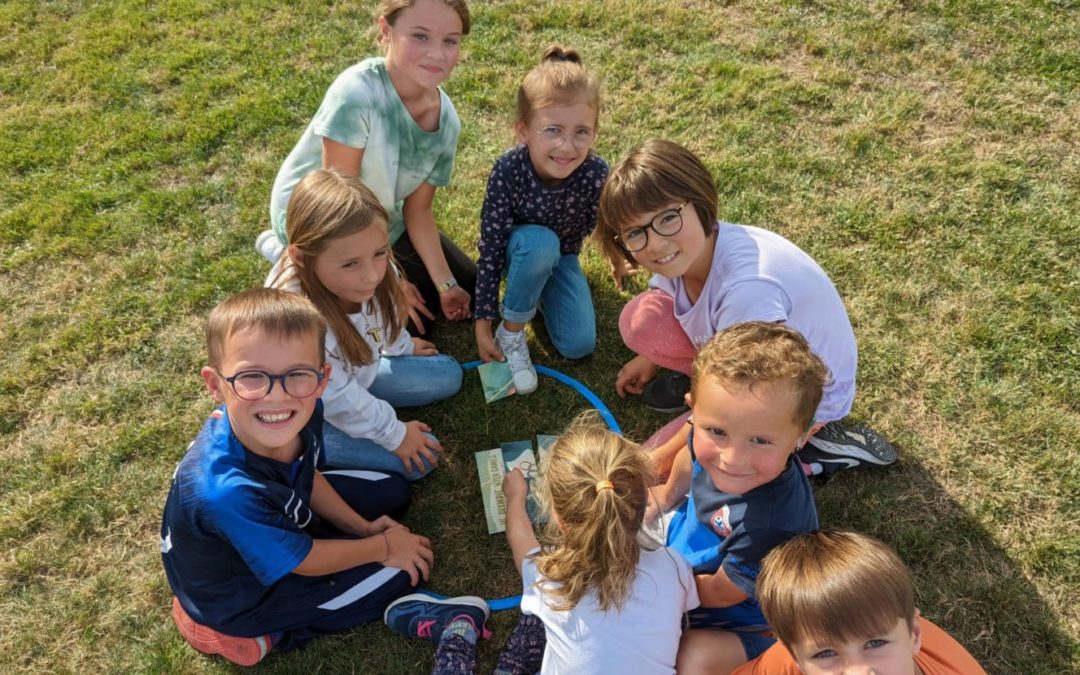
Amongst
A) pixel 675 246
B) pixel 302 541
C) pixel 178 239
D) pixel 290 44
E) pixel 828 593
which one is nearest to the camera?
pixel 828 593

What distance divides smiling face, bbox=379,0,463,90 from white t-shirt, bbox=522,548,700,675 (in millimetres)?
2652

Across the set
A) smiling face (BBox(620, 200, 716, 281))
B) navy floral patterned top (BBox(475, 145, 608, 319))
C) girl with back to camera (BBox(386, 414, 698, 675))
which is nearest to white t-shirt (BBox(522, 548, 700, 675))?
girl with back to camera (BBox(386, 414, 698, 675))

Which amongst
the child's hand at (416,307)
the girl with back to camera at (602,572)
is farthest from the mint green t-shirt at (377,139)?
the girl with back to camera at (602,572)

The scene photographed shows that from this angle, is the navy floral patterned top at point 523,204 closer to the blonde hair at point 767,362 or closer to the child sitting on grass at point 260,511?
the child sitting on grass at point 260,511

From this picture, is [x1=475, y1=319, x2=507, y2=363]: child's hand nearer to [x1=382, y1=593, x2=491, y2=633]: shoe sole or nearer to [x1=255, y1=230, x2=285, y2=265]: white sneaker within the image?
[x1=255, y1=230, x2=285, y2=265]: white sneaker

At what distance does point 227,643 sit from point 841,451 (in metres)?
2.98

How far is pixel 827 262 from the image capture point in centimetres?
449

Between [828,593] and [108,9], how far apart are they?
26.2 ft

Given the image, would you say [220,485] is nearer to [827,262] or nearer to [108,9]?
[827,262]

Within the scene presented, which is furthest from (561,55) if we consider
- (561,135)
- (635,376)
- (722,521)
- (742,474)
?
(722,521)

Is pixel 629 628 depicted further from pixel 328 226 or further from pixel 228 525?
pixel 328 226

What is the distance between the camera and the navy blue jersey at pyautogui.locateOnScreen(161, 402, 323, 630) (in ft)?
8.38

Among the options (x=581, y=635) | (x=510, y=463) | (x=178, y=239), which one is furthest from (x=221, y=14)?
(x=581, y=635)

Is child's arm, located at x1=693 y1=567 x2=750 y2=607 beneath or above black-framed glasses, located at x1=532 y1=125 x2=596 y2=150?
beneath
